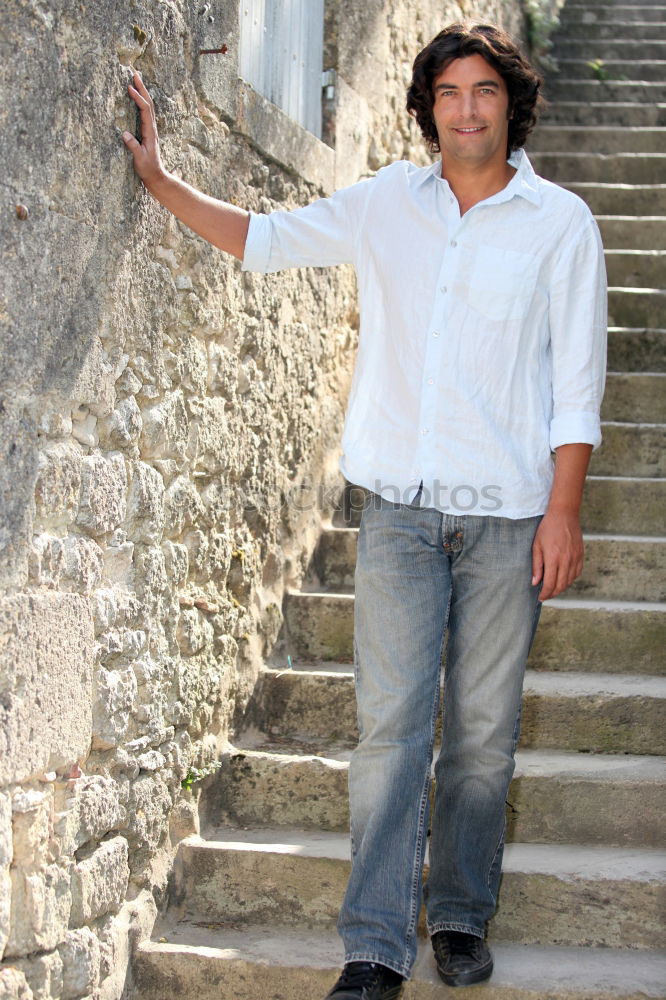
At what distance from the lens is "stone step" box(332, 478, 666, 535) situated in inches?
159

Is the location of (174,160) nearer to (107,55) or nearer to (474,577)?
(107,55)

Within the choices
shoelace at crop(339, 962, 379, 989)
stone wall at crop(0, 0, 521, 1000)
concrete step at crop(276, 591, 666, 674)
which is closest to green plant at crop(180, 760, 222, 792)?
stone wall at crop(0, 0, 521, 1000)

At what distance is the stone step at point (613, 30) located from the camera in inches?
300

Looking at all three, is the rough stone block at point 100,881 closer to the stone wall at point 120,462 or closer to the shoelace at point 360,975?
the stone wall at point 120,462

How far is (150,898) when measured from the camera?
8.97 ft

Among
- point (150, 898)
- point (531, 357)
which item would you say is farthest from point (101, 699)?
point (531, 357)

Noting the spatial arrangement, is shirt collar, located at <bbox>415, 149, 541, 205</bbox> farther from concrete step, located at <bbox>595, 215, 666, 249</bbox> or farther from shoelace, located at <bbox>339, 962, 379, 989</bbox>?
concrete step, located at <bbox>595, 215, 666, 249</bbox>

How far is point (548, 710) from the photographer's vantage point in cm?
330

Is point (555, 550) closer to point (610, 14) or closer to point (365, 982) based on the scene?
point (365, 982)

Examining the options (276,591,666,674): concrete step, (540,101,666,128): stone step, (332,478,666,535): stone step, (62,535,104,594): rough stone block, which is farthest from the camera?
(540,101,666,128): stone step

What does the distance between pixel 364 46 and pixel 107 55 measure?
87.6 inches

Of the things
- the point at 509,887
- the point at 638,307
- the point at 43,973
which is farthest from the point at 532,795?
the point at 638,307

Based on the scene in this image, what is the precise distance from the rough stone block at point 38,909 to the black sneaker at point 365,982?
1.79 ft

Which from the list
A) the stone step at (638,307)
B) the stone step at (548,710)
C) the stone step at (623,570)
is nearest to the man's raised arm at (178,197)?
the stone step at (548,710)
